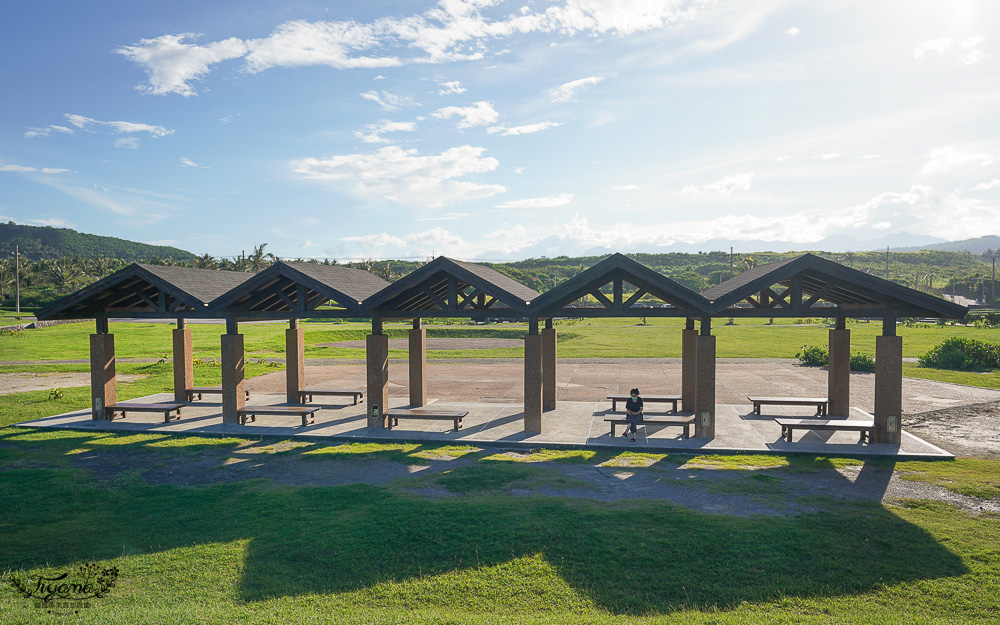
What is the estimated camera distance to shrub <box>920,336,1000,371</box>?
25.6 metres

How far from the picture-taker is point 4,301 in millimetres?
72500

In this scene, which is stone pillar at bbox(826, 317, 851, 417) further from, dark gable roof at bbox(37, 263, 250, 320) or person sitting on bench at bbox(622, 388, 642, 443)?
dark gable roof at bbox(37, 263, 250, 320)

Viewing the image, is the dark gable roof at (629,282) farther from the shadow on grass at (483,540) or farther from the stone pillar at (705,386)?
the shadow on grass at (483,540)

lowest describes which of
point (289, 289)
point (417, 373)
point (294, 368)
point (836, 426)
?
point (836, 426)

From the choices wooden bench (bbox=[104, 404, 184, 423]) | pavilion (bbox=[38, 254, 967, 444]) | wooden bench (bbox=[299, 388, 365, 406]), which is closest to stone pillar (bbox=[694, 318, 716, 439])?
pavilion (bbox=[38, 254, 967, 444])

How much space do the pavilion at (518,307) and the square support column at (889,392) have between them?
24 mm

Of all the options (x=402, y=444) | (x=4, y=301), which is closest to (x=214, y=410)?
(x=402, y=444)

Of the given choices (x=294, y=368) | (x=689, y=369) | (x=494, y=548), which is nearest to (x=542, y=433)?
(x=689, y=369)

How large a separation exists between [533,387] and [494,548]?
276 inches

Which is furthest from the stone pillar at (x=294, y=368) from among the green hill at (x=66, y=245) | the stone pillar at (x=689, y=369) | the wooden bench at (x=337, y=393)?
the green hill at (x=66, y=245)

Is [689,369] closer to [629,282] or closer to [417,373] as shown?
[629,282]

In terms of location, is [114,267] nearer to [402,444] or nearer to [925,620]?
[402,444]

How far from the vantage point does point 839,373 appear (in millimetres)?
15984

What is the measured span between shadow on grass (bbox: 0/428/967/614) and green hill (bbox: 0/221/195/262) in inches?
6648
